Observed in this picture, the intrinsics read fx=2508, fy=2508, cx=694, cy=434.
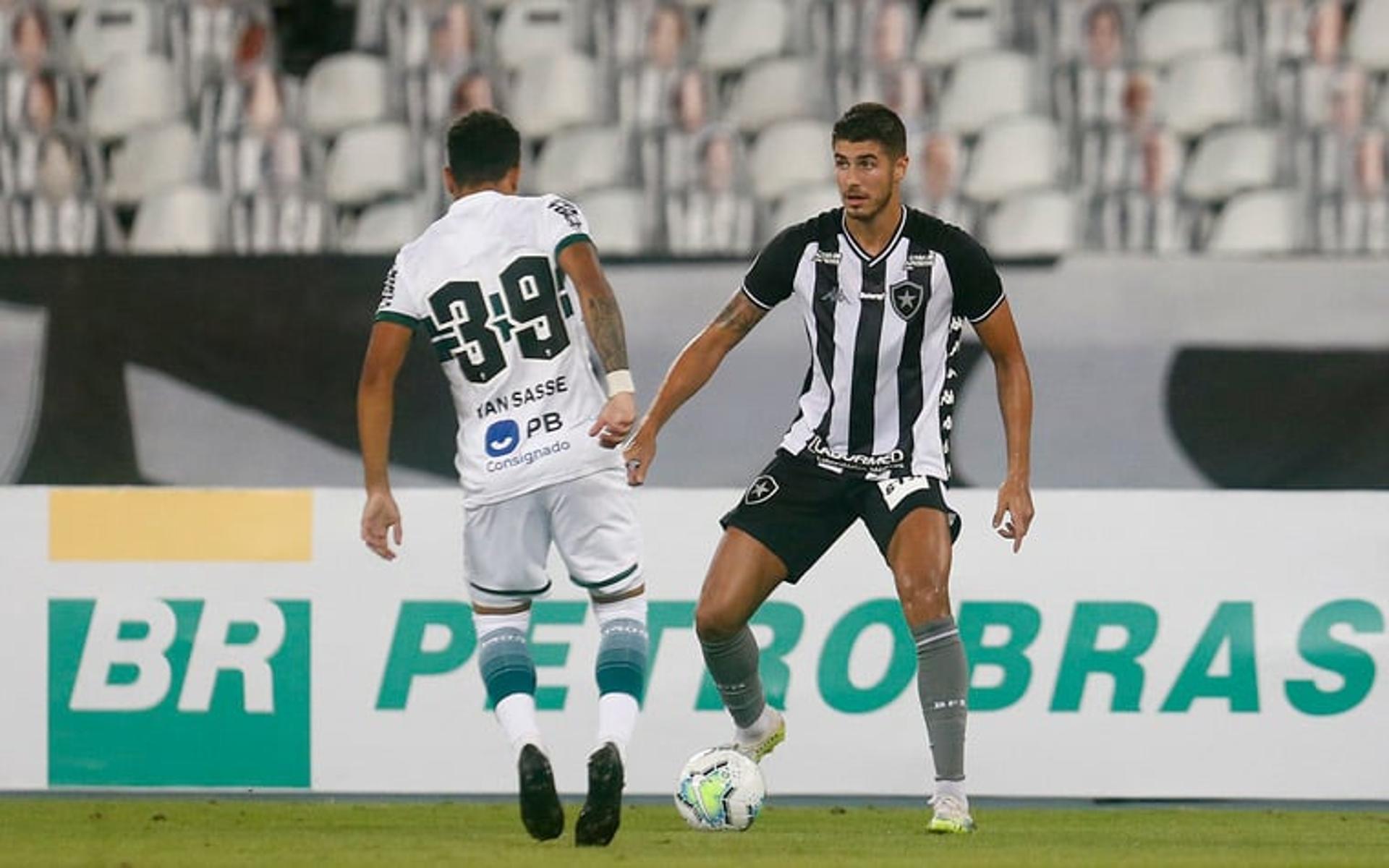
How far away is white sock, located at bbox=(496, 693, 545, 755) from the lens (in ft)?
19.7

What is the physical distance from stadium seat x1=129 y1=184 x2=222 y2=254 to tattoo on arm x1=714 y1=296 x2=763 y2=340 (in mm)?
4914

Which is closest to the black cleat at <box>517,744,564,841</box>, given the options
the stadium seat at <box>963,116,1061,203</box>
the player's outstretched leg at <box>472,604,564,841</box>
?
the player's outstretched leg at <box>472,604,564,841</box>

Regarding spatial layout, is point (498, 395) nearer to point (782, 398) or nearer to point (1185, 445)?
point (782, 398)

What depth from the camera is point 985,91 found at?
11953 mm

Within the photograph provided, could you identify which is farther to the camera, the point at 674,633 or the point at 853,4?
the point at 853,4

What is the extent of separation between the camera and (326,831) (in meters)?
6.70

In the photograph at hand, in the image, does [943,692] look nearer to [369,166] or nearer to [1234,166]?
[1234,166]

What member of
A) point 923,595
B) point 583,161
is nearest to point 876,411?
point 923,595

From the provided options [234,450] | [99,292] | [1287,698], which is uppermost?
[99,292]

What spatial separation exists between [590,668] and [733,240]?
3213 millimetres

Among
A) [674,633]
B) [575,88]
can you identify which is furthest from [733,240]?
[674,633]

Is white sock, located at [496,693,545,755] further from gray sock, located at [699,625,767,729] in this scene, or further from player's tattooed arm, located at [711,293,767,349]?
player's tattooed arm, located at [711,293,767,349]

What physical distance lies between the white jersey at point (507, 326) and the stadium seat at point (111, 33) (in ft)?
21.7

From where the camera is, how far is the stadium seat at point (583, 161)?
448 inches
